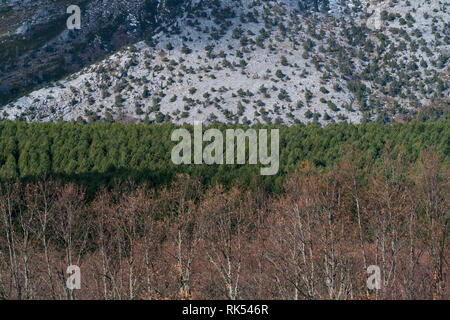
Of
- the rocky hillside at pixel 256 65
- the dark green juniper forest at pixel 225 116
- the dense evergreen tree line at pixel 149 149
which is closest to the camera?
the dark green juniper forest at pixel 225 116

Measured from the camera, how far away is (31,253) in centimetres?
4650

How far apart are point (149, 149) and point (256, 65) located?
86.5 metres

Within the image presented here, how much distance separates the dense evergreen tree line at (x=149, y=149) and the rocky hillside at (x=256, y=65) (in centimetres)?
5057

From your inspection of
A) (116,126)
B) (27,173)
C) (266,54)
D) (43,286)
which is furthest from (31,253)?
(266,54)

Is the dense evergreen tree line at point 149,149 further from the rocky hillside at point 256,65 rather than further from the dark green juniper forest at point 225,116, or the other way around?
the rocky hillside at point 256,65

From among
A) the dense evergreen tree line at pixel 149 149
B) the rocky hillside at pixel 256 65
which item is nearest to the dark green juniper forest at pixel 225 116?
the dense evergreen tree line at pixel 149 149

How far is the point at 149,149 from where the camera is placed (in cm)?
8962

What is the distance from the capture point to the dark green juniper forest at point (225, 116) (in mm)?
54875

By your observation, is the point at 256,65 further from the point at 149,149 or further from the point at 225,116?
the point at 149,149

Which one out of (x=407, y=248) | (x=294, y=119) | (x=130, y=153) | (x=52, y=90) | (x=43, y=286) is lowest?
(x=43, y=286)

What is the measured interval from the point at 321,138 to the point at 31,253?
58.2 metres

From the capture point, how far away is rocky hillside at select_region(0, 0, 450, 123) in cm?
15050

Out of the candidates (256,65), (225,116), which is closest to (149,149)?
(225,116)
